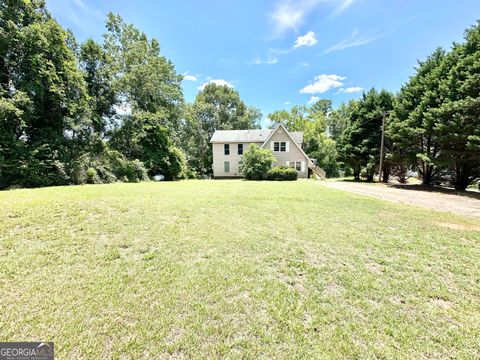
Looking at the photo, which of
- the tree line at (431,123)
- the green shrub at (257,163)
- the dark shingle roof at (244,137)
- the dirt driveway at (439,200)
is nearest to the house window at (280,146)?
the dark shingle roof at (244,137)

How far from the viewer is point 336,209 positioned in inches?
297

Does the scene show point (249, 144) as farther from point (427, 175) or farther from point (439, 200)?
point (439, 200)

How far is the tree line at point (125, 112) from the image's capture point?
12.3 metres

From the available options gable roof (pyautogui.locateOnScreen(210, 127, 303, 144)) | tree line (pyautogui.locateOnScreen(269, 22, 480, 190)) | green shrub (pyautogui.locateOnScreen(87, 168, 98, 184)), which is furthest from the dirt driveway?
green shrub (pyautogui.locateOnScreen(87, 168, 98, 184))

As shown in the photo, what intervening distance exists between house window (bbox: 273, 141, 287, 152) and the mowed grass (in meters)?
19.6

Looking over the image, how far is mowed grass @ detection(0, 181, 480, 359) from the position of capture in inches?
88.4

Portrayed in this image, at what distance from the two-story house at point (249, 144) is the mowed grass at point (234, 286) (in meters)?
19.5

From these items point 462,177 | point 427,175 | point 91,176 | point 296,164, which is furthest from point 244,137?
point 462,177

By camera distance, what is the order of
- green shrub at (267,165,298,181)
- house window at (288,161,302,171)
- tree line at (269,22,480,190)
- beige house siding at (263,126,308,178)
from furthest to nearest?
house window at (288,161,302,171)
beige house siding at (263,126,308,178)
green shrub at (267,165,298,181)
tree line at (269,22,480,190)

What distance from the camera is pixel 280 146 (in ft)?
81.9

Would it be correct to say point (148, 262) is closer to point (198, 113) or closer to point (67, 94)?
point (67, 94)

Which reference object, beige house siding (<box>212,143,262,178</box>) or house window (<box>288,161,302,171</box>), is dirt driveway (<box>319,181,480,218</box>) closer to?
house window (<box>288,161,302,171</box>)

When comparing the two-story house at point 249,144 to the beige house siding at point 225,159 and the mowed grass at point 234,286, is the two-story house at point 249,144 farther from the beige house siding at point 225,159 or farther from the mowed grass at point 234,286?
the mowed grass at point 234,286

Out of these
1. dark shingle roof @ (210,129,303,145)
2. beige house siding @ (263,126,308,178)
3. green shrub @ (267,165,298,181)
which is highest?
dark shingle roof @ (210,129,303,145)
